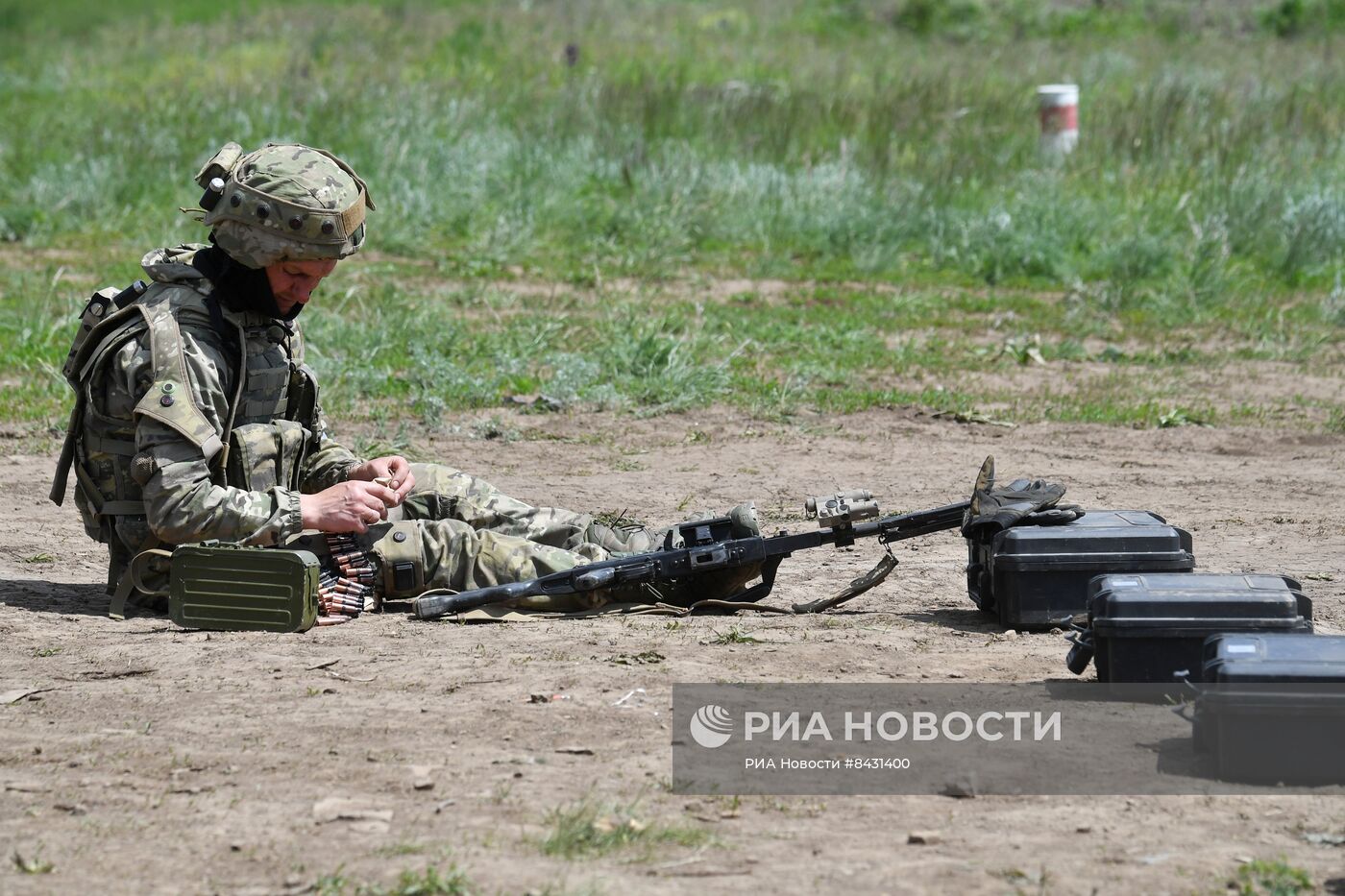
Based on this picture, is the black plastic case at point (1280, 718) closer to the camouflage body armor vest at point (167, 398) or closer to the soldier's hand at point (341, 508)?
the soldier's hand at point (341, 508)

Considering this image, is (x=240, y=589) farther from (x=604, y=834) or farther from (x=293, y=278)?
(x=604, y=834)

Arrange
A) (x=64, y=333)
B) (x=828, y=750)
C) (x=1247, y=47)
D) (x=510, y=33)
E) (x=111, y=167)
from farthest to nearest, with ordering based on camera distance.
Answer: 1. (x=1247, y=47)
2. (x=510, y=33)
3. (x=111, y=167)
4. (x=64, y=333)
5. (x=828, y=750)

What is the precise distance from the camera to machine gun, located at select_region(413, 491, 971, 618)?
5.03 m

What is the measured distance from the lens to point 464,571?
17.4 feet

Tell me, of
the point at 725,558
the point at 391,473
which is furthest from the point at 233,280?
the point at 725,558

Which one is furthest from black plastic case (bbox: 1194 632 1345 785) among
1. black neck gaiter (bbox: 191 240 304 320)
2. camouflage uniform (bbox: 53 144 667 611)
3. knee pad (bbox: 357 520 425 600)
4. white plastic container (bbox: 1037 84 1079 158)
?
white plastic container (bbox: 1037 84 1079 158)

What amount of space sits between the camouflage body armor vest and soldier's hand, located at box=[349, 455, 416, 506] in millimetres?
239

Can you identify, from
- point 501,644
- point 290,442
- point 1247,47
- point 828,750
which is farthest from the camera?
point 1247,47

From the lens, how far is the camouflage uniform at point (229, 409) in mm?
4812

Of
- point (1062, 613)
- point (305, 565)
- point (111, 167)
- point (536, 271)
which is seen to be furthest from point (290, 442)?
point (111, 167)

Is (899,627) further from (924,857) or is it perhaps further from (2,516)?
(2,516)

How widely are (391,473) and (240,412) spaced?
498mm

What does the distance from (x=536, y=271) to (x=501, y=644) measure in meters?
6.31

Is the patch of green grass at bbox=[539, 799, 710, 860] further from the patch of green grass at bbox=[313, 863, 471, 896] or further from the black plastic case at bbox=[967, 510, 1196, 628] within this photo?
the black plastic case at bbox=[967, 510, 1196, 628]
